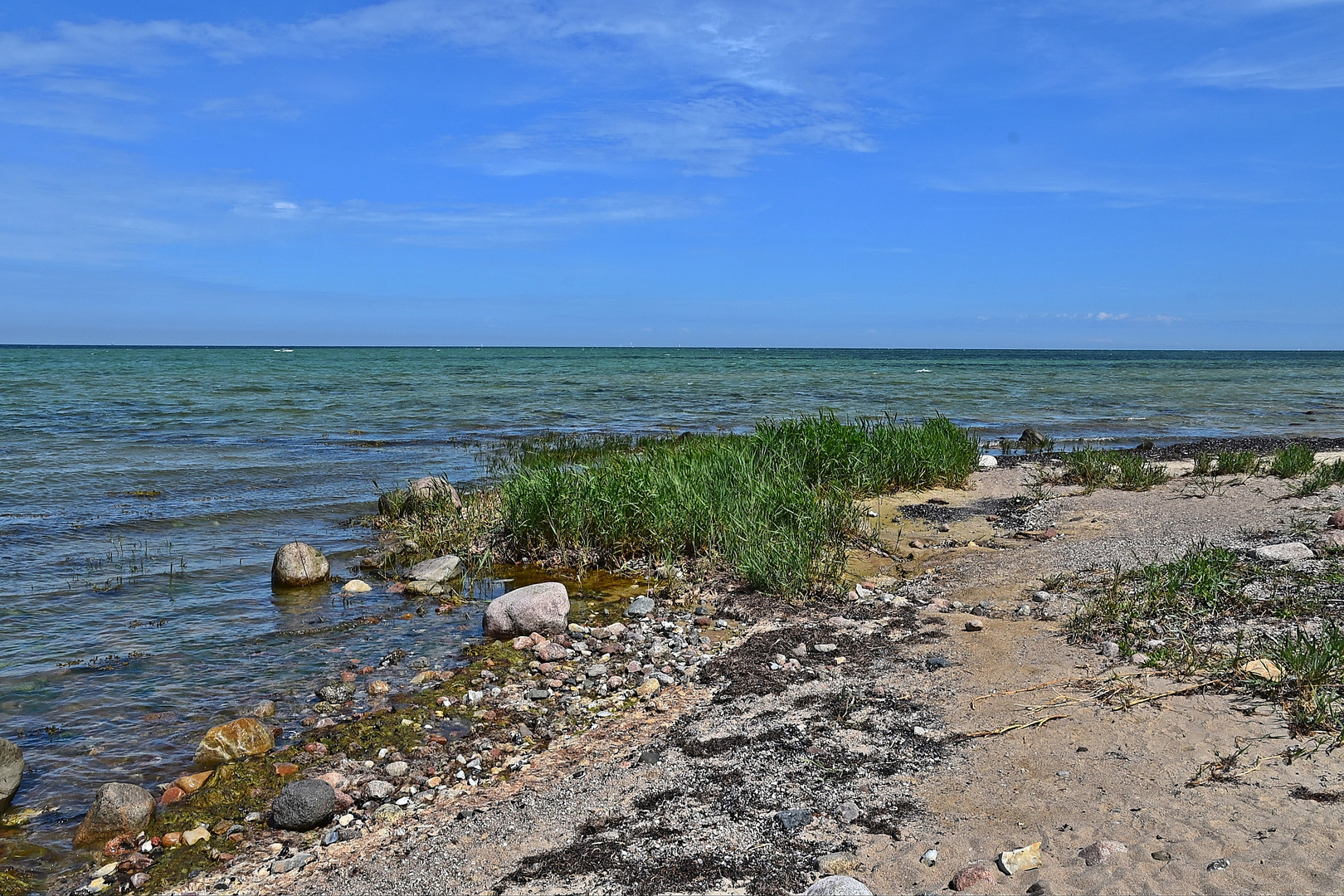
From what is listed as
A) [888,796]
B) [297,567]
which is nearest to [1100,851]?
[888,796]

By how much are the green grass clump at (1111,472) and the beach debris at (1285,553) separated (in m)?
3.83

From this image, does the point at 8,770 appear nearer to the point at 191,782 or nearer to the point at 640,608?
the point at 191,782

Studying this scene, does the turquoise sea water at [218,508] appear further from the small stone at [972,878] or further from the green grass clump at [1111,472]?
the green grass clump at [1111,472]

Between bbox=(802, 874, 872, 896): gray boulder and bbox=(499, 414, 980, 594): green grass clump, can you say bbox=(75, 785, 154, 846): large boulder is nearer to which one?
bbox=(802, 874, 872, 896): gray boulder

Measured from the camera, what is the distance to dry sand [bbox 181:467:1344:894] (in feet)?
10.7

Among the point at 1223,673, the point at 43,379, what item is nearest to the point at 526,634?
Result: the point at 1223,673

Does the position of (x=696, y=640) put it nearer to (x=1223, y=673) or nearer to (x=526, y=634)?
(x=526, y=634)

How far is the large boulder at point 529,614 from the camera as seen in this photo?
22.8 feet

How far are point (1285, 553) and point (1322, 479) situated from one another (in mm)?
3778

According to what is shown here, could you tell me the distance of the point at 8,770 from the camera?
15.2 ft

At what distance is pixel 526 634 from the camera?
6941mm

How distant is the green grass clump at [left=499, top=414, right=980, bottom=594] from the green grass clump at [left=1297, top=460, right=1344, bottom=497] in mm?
4435

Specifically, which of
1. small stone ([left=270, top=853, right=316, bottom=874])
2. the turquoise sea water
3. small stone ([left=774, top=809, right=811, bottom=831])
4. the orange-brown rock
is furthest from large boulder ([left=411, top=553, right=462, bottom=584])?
small stone ([left=774, top=809, right=811, bottom=831])

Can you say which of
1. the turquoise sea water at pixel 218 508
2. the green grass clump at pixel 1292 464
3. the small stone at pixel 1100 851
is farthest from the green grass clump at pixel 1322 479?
the turquoise sea water at pixel 218 508
